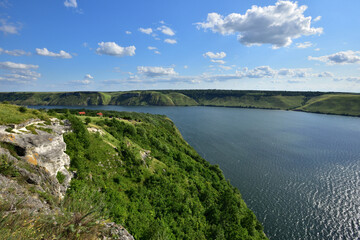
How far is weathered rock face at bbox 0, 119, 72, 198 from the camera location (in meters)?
15.2

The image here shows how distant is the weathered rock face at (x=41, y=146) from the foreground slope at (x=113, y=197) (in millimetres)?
261

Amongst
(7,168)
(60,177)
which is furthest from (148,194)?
(7,168)

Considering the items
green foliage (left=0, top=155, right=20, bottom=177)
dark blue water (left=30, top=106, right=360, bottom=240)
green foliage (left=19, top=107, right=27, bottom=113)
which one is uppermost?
green foliage (left=19, top=107, right=27, bottom=113)

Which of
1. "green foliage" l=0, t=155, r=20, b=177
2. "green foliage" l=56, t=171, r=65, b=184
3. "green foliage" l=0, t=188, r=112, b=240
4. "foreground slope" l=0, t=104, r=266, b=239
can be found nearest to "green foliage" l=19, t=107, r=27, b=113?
"foreground slope" l=0, t=104, r=266, b=239

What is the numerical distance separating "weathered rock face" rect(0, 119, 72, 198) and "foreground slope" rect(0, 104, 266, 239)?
0.26 metres

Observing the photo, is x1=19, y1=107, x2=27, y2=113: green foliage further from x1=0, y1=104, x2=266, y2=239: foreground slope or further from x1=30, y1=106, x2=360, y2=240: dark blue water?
x1=30, y1=106, x2=360, y2=240: dark blue water

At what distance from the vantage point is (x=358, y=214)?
46938 mm

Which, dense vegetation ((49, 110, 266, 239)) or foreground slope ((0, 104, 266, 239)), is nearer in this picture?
foreground slope ((0, 104, 266, 239))

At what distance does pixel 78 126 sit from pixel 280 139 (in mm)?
124382

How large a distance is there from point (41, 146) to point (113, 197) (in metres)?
10.1

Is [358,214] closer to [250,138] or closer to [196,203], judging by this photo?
[196,203]

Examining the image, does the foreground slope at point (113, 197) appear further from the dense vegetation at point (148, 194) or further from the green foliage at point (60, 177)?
the green foliage at point (60, 177)

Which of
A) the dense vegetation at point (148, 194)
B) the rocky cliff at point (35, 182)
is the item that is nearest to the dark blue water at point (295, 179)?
the dense vegetation at point (148, 194)

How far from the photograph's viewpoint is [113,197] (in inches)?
844
